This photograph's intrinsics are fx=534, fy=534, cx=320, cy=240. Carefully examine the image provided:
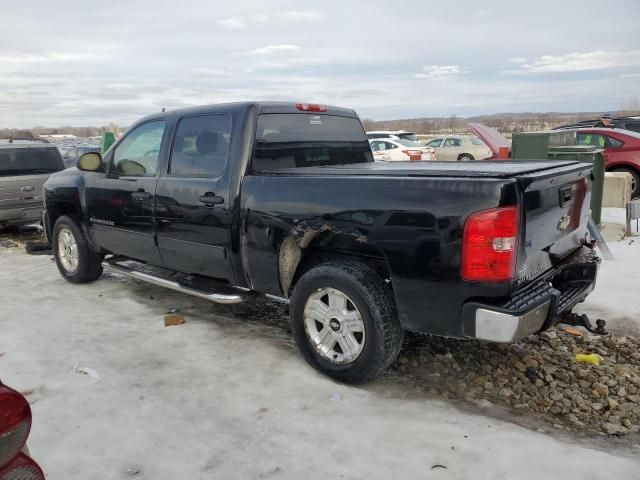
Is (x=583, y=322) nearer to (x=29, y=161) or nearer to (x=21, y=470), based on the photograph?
(x=21, y=470)

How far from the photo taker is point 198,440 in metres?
3.04

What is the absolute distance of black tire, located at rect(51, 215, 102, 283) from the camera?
5.99 m

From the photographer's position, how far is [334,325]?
3674 millimetres

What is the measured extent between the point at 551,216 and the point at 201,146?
2.80 metres

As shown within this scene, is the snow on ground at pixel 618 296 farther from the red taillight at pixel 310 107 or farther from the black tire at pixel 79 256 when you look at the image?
the black tire at pixel 79 256

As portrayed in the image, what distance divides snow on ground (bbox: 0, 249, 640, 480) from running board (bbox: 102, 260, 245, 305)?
39 cm

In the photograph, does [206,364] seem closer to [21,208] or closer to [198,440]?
[198,440]

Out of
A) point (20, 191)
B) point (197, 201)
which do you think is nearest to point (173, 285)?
point (197, 201)

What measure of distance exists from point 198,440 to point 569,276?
8.84 feet

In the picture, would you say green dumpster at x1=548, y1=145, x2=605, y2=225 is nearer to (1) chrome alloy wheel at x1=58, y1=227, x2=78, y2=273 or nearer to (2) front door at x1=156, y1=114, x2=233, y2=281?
(2) front door at x1=156, y1=114, x2=233, y2=281

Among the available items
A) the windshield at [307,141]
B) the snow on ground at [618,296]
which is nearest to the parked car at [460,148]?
the snow on ground at [618,296]

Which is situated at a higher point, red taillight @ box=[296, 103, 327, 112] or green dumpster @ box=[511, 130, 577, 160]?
red taillight @ box=[296, 103, 327, 112]

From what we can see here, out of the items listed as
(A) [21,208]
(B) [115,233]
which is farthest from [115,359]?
(A) [21,208]

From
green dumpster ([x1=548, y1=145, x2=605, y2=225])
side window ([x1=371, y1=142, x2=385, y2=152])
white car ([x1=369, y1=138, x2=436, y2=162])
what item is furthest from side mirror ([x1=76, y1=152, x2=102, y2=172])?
side window ([x1=371, y1=142, x2=385, y2=152])
